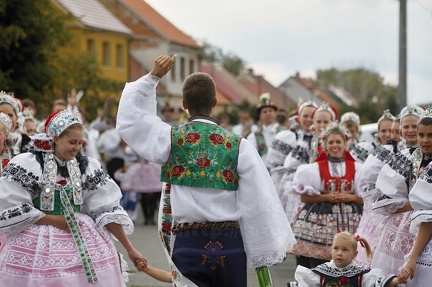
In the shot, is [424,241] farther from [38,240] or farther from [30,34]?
[30,34]

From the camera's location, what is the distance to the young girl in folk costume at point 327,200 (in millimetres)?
11148

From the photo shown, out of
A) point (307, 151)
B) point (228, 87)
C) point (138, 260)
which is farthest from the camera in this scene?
point (228, 87)

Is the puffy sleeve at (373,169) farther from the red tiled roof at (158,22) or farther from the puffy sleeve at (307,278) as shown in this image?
the red tiled roof at (158,22)

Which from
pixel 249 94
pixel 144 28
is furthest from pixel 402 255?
pixel 249 94

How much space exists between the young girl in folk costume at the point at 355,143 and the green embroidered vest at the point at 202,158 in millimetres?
5305

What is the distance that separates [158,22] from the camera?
222 feet

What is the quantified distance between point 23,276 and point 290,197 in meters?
6.24

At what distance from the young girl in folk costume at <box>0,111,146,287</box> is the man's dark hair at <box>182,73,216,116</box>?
1161 millimetres

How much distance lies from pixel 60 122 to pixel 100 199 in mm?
605

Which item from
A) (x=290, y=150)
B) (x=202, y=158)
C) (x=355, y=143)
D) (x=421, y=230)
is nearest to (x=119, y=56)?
(x=290, y=150)

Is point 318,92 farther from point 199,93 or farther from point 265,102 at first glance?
point 199,93

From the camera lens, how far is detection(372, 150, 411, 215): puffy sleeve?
27.1 feet

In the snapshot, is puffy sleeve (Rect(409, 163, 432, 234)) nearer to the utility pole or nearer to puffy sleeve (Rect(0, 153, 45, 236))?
puffy sleeve (Rect(0, 153, 45, 236))

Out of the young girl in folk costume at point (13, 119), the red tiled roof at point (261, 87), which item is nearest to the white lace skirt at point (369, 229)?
the young girl in folk costume at point (13, 119)
